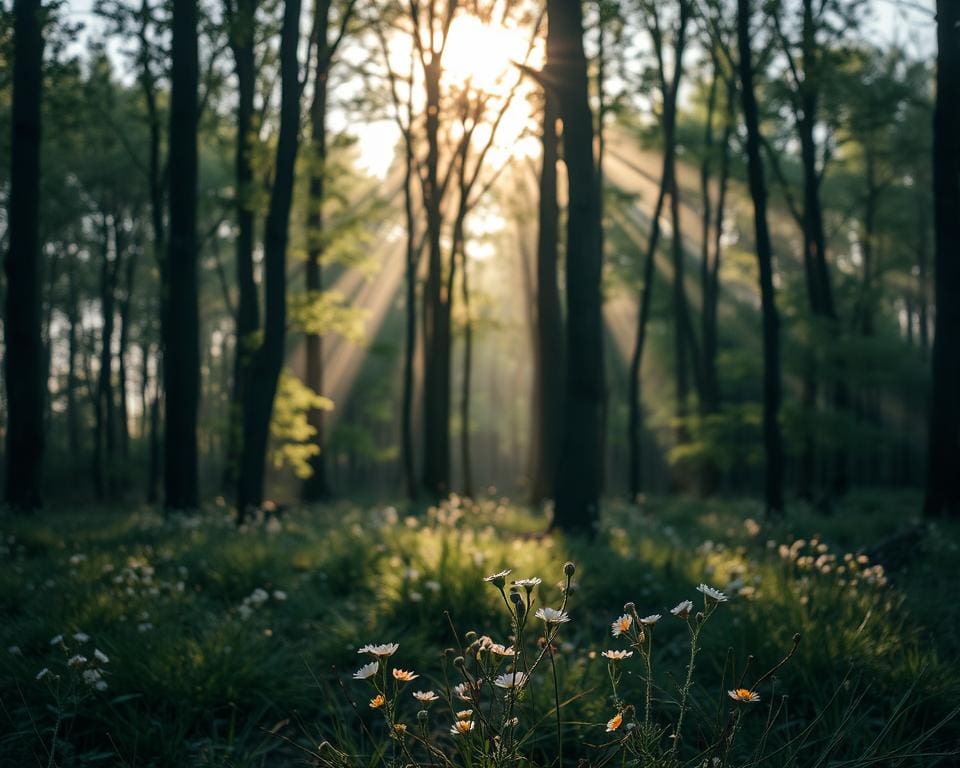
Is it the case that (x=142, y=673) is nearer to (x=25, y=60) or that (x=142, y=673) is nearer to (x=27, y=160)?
(x=27, y=160)

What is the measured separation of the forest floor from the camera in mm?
3000

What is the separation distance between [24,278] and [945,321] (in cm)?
1296

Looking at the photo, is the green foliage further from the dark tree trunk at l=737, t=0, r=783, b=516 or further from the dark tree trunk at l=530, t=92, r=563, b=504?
the dark tree trunk at l=737, t=0, r=783, b=516

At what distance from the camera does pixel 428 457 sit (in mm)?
14031

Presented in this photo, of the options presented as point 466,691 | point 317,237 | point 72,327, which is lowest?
point 466,691

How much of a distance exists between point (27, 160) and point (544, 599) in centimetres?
1040

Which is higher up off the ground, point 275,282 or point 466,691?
point 275,282

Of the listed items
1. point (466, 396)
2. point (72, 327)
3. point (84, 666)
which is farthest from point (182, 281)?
point (72, 327)

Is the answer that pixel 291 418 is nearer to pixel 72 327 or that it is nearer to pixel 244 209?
pixel 244 209

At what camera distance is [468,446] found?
49.1ft

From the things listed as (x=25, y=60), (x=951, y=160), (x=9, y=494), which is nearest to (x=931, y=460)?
(x=951, y=160)

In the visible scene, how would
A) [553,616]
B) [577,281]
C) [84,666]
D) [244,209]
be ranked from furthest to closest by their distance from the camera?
[244,209]
[577,281]
[84,666]
[553,616]

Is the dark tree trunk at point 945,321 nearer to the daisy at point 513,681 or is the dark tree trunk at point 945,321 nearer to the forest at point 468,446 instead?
the forest at point 468,446

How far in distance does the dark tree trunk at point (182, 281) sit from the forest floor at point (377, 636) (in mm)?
3592
